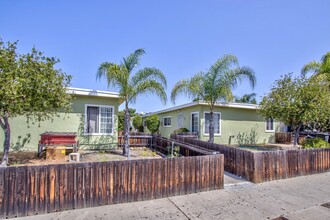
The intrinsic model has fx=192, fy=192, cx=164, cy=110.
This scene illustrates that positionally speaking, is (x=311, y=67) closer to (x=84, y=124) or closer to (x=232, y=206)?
(x=232, y=206)

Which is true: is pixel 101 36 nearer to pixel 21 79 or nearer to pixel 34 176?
pixel 21 79

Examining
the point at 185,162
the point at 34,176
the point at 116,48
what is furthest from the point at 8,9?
the point at 185,162

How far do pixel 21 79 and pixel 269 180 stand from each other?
7983 mm

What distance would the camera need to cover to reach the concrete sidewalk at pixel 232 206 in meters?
3.63

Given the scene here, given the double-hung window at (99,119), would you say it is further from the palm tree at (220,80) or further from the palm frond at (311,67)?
the palm frond at (311,67)

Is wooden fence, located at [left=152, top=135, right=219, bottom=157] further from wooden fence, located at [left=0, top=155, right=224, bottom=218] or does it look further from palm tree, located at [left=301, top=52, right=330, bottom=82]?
palm tree, located at [left=301, top=52, right=330, bottom=82]

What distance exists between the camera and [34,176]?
3.64 m

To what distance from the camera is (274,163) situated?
6.11m

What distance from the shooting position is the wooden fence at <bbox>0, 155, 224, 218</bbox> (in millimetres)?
3549

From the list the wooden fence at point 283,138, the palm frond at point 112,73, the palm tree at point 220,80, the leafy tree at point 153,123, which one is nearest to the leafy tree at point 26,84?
the palm frond at point 112,73

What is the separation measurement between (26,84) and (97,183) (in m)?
4.05

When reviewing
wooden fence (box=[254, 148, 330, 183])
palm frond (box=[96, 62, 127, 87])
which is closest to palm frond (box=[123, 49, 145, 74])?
palm frond (box=[96, 62, 127, 87])

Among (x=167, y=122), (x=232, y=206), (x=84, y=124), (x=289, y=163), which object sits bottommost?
(x=232, y=206)

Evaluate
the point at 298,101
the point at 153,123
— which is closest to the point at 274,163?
the point at 298,101
